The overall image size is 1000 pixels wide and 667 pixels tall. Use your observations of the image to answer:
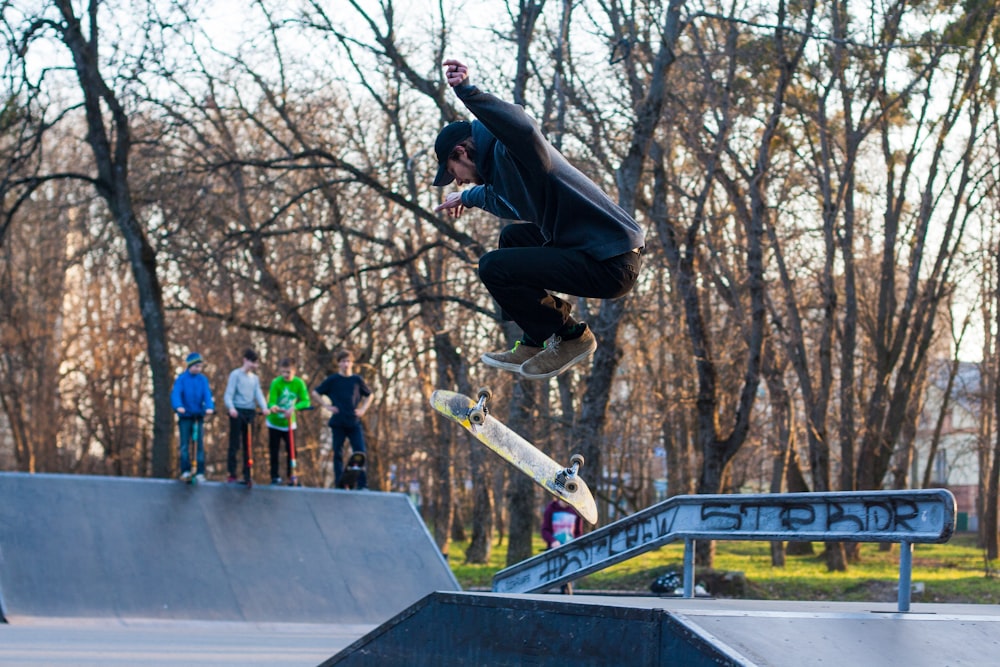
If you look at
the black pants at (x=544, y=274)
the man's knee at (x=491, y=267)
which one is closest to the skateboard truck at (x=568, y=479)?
the black pants at (x=544, y=274)

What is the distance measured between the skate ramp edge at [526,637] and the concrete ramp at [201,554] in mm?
4678

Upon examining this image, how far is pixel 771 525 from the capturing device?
548cm

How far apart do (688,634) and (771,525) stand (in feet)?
5.30

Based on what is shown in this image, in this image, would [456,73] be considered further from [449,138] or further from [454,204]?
[454,204]

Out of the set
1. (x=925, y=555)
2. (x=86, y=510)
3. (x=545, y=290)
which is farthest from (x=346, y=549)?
(x=925, y=555)

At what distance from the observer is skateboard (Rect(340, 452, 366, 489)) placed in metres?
13.3

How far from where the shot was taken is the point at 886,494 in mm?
4801

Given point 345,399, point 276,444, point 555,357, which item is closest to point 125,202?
point 276,444

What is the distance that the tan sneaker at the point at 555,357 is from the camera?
5.62m

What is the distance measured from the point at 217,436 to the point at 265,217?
10.7m

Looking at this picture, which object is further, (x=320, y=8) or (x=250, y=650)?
(x=320, y=8)

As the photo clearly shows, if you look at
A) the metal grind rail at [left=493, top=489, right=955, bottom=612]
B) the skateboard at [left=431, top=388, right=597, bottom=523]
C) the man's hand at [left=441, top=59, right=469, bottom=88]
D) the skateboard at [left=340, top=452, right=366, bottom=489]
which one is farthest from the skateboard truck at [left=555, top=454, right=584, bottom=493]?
the skateboard at [left=340, top=452, right=366, bottom=489]

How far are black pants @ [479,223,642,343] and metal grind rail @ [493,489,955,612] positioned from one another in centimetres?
142

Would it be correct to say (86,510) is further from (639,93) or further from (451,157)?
(639,93)
